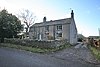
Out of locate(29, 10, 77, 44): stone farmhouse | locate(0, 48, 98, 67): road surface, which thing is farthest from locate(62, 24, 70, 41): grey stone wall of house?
locate(0, 48, 98, 67): road surface

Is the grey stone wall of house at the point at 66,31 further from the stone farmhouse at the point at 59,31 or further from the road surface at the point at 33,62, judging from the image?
the road surface at the point at 33,62

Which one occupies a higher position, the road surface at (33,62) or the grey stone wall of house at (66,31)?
the grey stone wall of house at (66,31)

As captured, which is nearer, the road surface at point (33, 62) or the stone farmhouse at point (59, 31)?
the road surface at point (33, 62)

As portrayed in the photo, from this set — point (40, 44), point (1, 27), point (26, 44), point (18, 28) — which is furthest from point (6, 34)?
point (40, 44)

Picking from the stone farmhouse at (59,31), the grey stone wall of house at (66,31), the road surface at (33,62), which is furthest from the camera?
the stone farmhouse at (59,31)

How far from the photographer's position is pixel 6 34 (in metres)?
42.6

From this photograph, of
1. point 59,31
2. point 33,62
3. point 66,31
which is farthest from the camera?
point 59,31

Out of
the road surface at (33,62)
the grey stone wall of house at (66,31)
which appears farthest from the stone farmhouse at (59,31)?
the road surface at (33,62)

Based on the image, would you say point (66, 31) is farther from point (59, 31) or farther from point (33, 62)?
point (33, 62)

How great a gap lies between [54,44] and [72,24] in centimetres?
1670

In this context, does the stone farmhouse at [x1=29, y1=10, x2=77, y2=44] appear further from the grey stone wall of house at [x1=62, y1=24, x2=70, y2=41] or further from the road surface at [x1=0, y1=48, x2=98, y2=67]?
the road surface at [x1=0, y1=48, x2=98, y2=67]

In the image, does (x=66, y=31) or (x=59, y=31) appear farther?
(x=59, y=31)

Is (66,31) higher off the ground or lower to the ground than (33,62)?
higher

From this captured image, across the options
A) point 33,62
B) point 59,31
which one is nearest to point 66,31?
point 59,31
